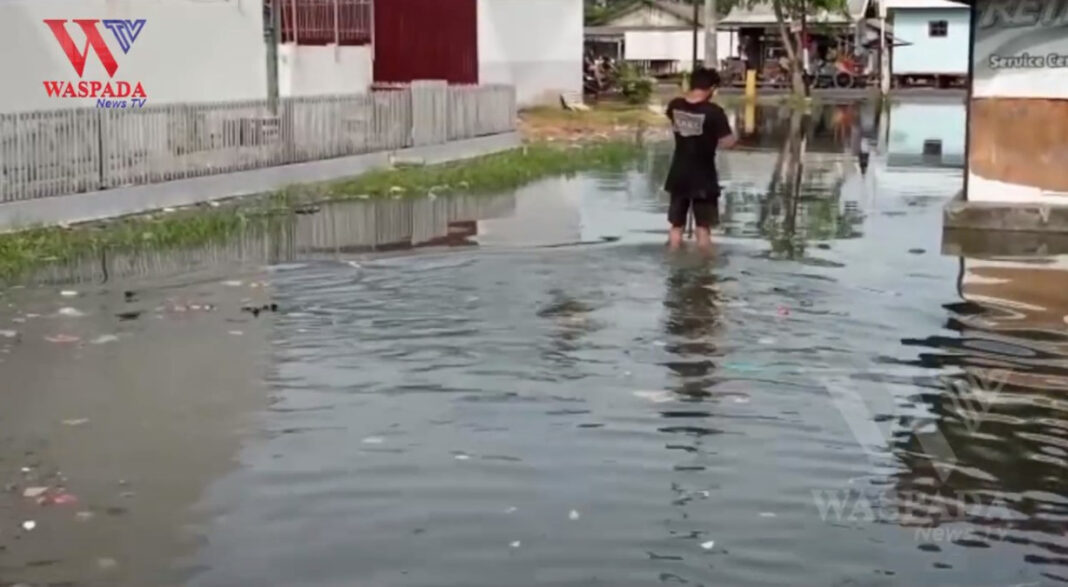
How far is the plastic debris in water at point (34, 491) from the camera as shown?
276 inches

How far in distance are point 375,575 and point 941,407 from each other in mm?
3885

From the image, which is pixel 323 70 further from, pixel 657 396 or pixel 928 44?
pixel 928 44

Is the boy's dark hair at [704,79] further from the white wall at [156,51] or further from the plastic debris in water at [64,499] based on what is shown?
the white wall at [156,51]

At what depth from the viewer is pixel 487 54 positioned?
4197 centimetres

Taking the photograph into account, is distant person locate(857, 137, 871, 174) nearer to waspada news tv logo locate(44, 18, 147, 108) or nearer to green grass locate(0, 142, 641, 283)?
green grass locate(0, 142, 641, 283)

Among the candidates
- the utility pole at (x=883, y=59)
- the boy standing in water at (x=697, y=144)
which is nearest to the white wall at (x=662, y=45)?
the utility pole at (x=883, y=59)

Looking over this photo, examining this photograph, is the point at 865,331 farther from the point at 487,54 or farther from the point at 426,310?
the point at 487,54

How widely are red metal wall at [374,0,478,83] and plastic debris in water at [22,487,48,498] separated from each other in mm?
25525

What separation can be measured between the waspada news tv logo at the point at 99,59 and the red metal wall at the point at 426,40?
10.1m

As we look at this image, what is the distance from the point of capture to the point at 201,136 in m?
19.3

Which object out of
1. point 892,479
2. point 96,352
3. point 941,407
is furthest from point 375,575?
point 96,352

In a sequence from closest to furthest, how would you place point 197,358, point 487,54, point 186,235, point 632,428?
point 632,428
point 197,358
point 186,235
point 487,54

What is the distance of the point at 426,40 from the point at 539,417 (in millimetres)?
25964

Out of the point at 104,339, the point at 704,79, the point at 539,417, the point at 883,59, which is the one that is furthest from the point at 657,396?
the point at 883,59
